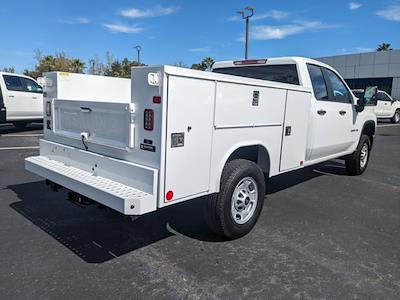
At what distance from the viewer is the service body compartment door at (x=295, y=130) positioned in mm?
4391

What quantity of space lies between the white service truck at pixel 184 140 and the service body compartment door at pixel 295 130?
13 millimetres

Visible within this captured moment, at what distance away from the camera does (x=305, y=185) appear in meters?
6.35

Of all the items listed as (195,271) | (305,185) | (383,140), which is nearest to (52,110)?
(195,271)

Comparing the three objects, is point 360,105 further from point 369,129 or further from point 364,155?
point 364,155

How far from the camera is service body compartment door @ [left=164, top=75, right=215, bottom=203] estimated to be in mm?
2900

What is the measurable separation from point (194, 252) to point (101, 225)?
1295 mm

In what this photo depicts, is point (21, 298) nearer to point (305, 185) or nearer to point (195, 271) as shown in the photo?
point (195, 271)

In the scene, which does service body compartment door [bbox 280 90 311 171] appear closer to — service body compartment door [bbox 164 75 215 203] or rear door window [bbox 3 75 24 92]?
service body compartment door [bbox 164 75 215 203]

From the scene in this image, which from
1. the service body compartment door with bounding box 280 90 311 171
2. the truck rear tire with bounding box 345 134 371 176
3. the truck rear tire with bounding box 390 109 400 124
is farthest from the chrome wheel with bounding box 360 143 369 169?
the truck rear tire with bounding box 390 109 400 124

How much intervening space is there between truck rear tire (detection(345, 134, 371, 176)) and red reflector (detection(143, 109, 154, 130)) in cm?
523

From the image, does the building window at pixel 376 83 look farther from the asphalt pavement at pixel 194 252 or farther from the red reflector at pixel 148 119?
the red reflector at pixel 148 119

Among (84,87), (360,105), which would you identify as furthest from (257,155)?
(360,105)

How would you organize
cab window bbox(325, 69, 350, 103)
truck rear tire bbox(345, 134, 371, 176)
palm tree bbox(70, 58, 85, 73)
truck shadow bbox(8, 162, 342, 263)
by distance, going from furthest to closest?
palm tree bbox(70, 58, 85, 73) < truck rear tire bbox(345, 134, 371, 176) < cab window bbox(325, 69, 350, 103) < truck shadow bbox(8, 162, 342, 263)

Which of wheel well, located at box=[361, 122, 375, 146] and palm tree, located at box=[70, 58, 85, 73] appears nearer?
wheel well, located at box=[361, 122, 375, 146]
